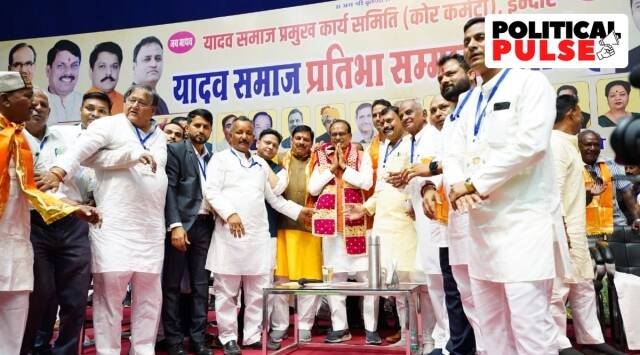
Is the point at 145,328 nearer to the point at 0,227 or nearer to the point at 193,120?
the point at 0,227

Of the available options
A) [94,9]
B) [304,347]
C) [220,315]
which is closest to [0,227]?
[220,315]

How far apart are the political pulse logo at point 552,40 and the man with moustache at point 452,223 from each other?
0.37 m

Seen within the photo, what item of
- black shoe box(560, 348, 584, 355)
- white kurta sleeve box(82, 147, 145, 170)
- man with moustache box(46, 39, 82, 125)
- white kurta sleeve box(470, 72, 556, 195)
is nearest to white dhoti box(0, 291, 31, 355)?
white kurta sleeve box(82, 147, 145, 170)

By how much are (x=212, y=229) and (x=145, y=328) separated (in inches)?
39.2

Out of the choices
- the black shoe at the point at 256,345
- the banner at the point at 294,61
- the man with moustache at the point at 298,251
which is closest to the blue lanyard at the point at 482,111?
the man with moustache at the point at 298,251

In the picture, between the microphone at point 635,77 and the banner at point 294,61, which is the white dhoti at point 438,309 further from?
the banner at point 294,61

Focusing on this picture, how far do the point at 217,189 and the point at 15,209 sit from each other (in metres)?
1.74

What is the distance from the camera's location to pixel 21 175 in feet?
7.74

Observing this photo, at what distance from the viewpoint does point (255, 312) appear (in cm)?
409

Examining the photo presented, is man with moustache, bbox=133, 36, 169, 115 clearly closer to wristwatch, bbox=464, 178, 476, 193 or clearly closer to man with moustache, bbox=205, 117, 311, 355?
man with moustache, bbox=205, 117, 311, 355

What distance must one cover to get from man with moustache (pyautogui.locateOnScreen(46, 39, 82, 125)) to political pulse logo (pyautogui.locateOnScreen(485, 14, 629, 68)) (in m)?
6.21

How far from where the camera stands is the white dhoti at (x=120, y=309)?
3189mm

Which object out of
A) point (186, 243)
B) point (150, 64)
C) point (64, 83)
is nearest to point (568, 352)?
point (186, 243)

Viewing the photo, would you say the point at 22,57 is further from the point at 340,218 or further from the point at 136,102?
the point at 340,218
